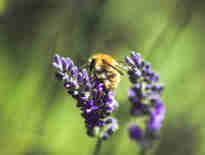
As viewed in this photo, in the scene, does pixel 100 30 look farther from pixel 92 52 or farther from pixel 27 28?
pixel 27 28

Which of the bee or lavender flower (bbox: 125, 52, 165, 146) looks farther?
the bee

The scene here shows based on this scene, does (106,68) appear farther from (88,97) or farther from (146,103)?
(146,103)

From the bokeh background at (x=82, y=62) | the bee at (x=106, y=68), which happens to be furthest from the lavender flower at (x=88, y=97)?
the bokeh background at (x=82, y=62)

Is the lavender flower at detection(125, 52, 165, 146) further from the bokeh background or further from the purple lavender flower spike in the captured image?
the bokeh background

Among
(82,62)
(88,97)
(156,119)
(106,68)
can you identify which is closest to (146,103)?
(156,119)

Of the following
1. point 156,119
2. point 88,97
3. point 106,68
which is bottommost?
point 156,119

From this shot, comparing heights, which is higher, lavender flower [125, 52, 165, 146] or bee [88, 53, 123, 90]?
bee [88, 53, 123, 90]

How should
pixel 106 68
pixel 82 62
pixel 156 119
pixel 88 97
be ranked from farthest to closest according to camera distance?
pixel 82 62 → pixel 106 68 → pixel 88 97 → pixel 156 119

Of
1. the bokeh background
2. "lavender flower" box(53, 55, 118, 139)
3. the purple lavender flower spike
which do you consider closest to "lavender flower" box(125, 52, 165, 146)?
the purple lavender flower spike
